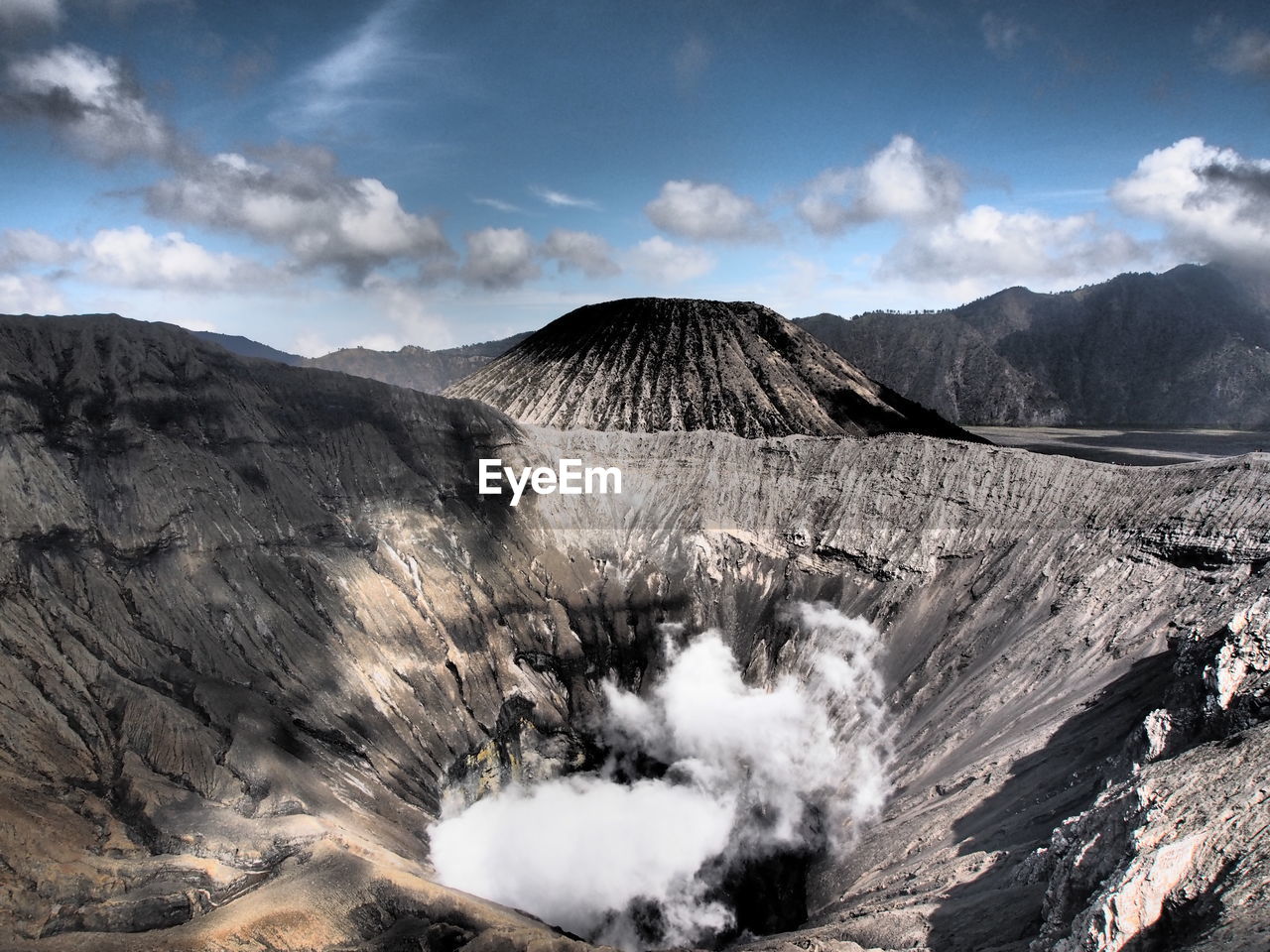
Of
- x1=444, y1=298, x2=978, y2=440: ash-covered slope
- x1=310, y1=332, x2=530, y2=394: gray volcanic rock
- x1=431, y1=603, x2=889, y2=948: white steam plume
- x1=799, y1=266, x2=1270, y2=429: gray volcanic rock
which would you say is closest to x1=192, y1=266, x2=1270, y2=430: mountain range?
x1=799, y1=266, x2=1270, y2=429: gray volcanic rock

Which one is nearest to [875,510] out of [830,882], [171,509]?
[830,882]

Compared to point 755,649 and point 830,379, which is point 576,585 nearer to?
point 755,649

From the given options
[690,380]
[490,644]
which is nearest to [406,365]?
[690,380]

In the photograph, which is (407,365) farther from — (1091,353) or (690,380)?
(1091,353)

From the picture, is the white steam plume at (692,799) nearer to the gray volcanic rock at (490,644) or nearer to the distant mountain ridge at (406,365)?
the gray volcanic rock at (490,644)

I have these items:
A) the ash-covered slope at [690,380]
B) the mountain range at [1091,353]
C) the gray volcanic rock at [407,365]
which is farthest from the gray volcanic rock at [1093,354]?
the gray volcanic rock at [407,365]

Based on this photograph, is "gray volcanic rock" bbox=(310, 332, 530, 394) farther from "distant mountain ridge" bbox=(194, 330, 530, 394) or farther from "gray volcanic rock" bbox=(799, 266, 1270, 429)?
"gray volcanic rock" bbox=(799, 266, 1270, 429)
